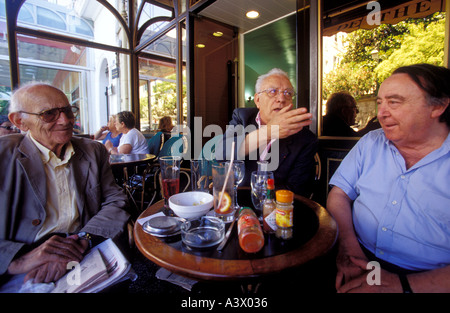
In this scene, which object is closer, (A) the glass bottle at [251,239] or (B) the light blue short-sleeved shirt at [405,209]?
(A) the glass bottle at [251,239]

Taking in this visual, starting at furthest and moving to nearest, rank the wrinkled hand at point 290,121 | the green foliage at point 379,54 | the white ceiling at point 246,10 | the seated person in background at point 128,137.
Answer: the white ceiling at point 246,10 → the seated person in background at point 128,137 → the green foliage at point 379,54 → the wrinkled hand at point 290,121

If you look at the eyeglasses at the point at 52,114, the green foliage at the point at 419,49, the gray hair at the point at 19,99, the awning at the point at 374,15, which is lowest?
the eyeglasses at the point at 52,114

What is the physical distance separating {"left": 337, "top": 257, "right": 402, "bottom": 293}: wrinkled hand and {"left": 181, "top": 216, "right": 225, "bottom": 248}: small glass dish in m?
0.63

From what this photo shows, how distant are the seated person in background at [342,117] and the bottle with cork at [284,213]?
2040mm

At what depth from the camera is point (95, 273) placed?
0.95 m

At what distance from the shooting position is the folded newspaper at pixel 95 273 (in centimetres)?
93

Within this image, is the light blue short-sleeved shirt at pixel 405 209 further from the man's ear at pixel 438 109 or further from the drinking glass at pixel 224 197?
the drinking glass at pixel 224 197

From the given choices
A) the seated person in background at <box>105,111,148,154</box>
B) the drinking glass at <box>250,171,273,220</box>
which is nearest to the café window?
the drinking glass at <box>250,171,273,220</box>

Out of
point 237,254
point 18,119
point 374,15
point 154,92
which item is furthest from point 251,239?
point 154,92

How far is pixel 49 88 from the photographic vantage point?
54.0 inches

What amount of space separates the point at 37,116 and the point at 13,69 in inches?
167

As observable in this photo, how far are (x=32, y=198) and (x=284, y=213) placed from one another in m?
1.33

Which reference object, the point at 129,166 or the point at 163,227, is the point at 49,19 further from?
the point at 163,227

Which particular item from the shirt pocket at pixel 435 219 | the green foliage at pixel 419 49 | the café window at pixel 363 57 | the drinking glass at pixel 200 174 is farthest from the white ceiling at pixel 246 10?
the shirt pocket at pixel 435 219
